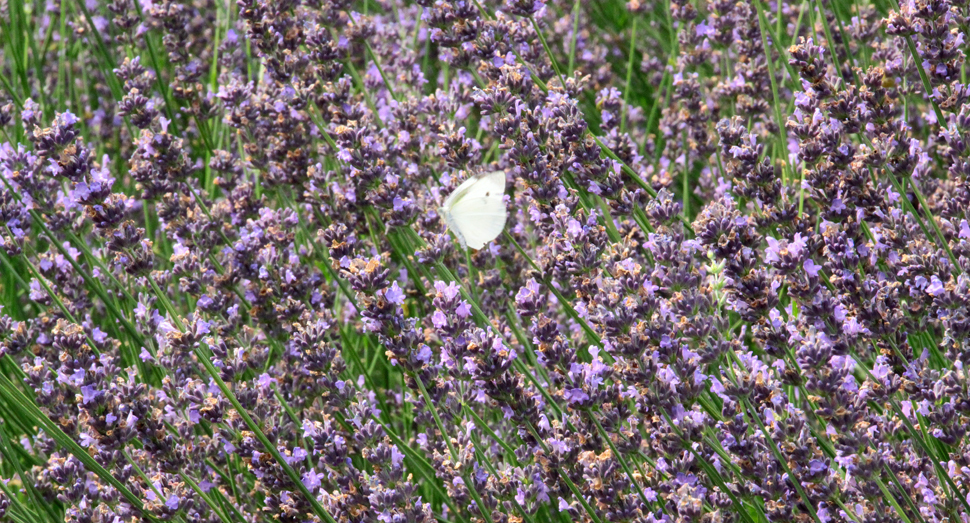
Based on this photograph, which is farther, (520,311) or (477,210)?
(477,210)

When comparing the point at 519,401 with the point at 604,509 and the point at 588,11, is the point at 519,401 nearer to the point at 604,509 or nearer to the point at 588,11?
the point at 604,509

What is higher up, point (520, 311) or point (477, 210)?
point (477, 210)

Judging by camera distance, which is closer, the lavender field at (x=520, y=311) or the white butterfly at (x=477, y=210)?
the lavender field at (x=520, y=311)

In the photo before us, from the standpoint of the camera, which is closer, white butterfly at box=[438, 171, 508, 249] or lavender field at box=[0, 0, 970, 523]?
lavender field at box=[0, 0, 970, 523]

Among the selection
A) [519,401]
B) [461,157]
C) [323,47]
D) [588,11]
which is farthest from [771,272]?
[588,11]
